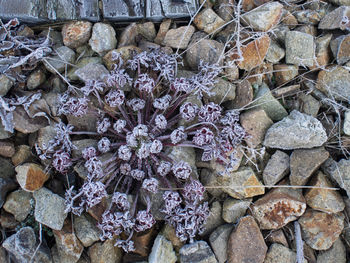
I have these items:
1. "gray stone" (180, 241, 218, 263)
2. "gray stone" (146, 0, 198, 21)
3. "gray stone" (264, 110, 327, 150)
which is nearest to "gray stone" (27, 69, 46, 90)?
"gray stone" (146, 0, 198, 21)

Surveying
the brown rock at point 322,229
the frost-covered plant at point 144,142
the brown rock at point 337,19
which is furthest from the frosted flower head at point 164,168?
the brown rock at point 337,19

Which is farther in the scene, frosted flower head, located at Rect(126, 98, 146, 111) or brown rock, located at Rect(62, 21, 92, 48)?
brown rock, located at Rect(62, 21, 92, 48)

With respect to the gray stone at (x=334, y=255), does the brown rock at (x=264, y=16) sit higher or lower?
higher

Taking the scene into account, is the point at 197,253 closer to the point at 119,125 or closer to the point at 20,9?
the point at 119,125

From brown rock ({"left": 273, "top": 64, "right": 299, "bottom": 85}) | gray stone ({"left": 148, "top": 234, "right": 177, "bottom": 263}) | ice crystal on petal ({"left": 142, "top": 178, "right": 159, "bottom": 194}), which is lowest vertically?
gray stone ({"left": 148, "top": 234, "right": 177, "bottom": 263})

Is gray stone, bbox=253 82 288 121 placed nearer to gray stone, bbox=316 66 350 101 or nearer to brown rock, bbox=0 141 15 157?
gray stone, bbox=316 66 350 101

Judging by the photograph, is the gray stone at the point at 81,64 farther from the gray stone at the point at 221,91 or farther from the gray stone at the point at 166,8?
the gray stone at the point at 221,91
